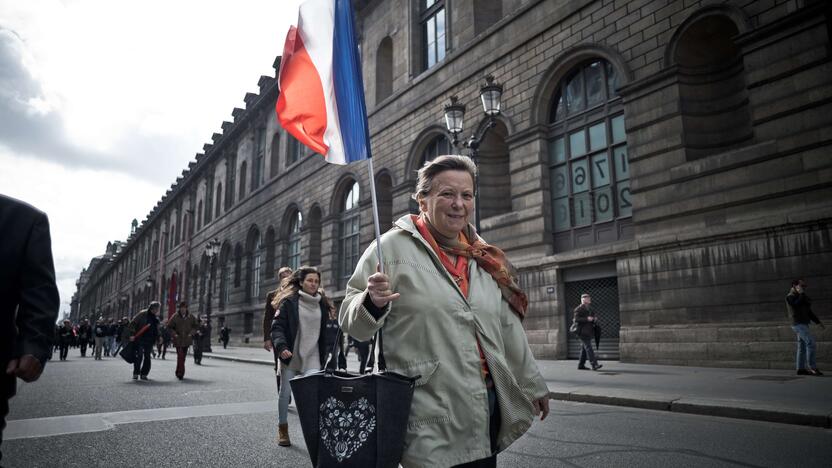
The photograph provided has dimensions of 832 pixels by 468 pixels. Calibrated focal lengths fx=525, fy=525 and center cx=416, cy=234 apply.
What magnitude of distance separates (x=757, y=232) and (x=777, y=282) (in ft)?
3.31

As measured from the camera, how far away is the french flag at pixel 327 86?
2.90 metres

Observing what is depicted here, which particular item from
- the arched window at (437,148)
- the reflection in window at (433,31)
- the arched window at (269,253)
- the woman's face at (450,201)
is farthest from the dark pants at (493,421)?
the arched window at (269,253)

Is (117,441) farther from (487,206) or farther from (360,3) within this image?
(360,3)

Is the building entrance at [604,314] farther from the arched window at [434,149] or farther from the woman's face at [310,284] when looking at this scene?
the woman's face at [310,284]

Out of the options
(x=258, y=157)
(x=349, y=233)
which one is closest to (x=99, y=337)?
(x=349, y=233)

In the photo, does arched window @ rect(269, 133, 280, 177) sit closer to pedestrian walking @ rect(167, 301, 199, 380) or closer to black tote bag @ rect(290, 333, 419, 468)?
pedestrian walking @ rect(167, 301, 199, 380)

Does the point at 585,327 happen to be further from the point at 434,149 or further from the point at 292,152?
the point at 292,152

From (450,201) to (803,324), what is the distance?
9.25 metres

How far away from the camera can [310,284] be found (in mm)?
6055

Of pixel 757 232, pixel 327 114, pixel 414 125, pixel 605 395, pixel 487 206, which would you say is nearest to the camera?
pixel 327 114

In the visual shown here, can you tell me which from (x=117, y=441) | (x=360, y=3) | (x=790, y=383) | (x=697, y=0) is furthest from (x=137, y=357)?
(x=360, y=3)

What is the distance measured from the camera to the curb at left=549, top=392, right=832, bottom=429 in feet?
18.0

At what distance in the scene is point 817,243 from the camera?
9398 mm

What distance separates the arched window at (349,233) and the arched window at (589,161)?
40.1 ft
